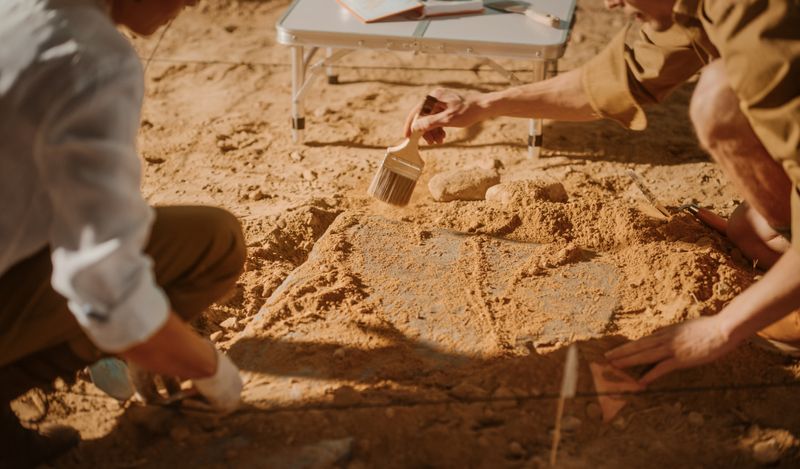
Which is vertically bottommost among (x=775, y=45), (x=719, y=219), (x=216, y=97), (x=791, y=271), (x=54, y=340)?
(x=216, y=97)

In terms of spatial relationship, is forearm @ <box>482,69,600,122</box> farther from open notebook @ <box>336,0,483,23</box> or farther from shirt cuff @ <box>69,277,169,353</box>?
shirt cuff @ <box>69,277,169,353</box>

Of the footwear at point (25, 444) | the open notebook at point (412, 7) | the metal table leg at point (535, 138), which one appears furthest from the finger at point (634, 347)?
the open notebook at point (412, 7)

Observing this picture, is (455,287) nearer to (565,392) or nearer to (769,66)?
(565,392)

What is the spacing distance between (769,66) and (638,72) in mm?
637

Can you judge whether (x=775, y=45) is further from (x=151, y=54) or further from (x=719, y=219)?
(x=151, y=54)

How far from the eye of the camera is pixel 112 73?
1.37m

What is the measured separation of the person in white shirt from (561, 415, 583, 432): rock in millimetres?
839

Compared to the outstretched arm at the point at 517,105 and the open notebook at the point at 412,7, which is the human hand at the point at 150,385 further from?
the open notebook at the point at 412,7

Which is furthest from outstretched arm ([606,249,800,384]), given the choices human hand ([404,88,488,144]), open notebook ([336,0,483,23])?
open notebook ([336,0,483,23])

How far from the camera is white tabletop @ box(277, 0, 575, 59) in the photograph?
3223 millimetres

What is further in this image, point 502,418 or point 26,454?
point 502,418

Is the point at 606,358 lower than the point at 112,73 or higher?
lower

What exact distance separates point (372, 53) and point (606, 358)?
2914 millimetres

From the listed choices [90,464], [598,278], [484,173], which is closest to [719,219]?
[598,278]
